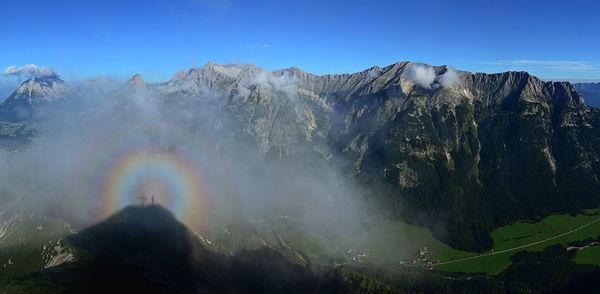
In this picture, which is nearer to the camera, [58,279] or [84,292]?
[84,292]

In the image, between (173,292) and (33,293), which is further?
(173,292)

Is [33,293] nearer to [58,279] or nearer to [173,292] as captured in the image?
[58,279]

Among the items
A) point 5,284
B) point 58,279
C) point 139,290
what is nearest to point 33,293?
point 58,279

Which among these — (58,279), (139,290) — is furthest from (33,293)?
(139,290)

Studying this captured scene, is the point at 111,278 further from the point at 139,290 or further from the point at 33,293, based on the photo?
the point at 33,293

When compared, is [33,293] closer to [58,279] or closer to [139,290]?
[58,279]

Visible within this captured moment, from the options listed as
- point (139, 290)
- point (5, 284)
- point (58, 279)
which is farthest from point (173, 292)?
point (5, 284)

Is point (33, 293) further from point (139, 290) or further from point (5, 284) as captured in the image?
point (139, 290)

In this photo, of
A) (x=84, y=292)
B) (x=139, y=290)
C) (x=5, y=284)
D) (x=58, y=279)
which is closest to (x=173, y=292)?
(x=139, y=290)
